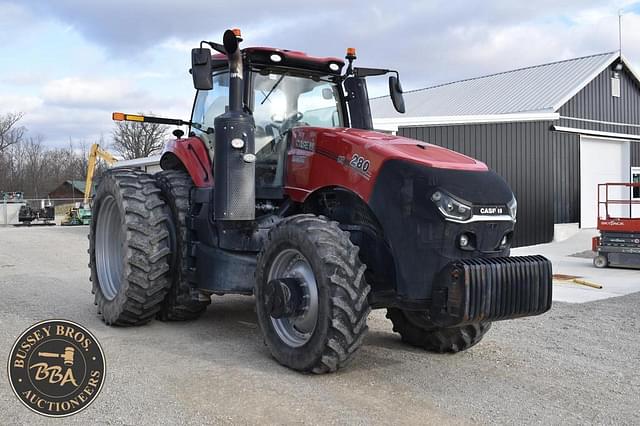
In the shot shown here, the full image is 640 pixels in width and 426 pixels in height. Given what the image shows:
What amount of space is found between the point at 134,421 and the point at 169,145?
3.94 metres

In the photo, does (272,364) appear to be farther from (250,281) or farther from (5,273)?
(5,273)

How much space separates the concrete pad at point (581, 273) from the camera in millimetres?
9750

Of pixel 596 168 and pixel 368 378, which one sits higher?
pixel 596 168

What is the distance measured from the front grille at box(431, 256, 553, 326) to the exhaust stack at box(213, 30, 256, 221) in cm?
190

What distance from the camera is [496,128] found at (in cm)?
1670

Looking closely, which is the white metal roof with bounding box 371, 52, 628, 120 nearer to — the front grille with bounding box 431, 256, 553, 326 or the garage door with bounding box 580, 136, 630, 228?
the garage door with bounding box 580, 136, 630, 228

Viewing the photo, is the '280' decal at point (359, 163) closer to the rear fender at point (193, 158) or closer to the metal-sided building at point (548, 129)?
the rear fender at point (193, 158)

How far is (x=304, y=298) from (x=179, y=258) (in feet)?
6.52

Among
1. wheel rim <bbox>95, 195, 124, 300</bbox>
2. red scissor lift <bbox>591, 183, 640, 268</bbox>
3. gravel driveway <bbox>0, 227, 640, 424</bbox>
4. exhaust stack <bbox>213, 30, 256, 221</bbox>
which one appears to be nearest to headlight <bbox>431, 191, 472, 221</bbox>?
gravel driveway <bbox>0, 227, 640, 424</bbox>

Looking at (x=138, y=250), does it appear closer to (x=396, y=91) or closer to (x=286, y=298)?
(x=286, y=298)

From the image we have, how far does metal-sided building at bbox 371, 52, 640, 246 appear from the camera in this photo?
16.4 metres

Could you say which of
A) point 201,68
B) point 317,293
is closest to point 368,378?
point 317,293

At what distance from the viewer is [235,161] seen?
5.62 metres

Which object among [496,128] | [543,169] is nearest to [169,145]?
[496,128]
